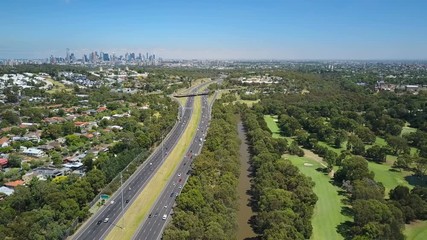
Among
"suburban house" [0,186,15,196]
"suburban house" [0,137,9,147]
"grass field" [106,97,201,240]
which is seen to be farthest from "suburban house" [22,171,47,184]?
"suburban house" [0,137,9,147]

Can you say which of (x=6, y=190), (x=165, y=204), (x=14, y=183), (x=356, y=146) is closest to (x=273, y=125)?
(x=356, y=146)

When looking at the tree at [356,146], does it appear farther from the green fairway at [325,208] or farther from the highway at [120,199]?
the highway at [120,199]

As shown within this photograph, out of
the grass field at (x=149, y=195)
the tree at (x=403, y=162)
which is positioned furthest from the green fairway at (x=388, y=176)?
the grass field at (x=149, y=195)

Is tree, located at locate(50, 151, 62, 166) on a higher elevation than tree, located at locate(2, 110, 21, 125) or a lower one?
lower

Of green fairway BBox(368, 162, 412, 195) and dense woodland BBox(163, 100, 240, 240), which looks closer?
dense woodland BBox(163, 100, 240, 240)

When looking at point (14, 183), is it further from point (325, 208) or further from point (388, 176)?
point (388, 176)

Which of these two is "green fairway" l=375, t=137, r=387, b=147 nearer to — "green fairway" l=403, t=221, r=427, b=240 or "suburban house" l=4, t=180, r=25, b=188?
"green fairway" l=403, t=221, r=427, b=240

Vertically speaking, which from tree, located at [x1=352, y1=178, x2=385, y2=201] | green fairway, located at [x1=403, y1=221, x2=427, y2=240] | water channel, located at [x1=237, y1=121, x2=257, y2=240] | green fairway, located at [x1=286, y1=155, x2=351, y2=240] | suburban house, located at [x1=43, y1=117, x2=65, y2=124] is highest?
tree, located at [x1=352, y1=178, x2=385, y2=201]
